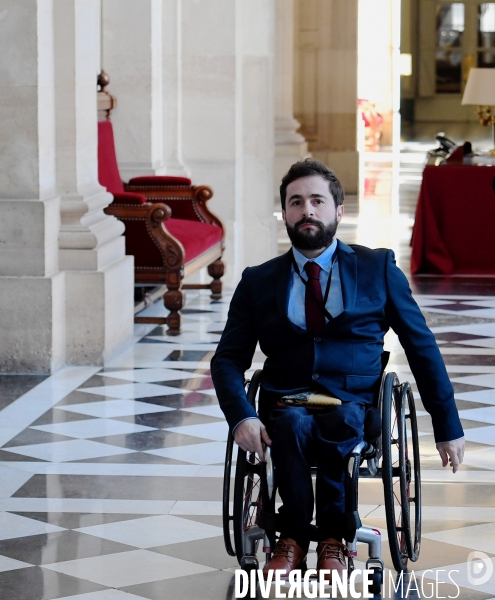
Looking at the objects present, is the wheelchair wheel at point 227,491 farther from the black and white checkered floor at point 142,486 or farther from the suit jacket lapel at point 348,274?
the suit jacket lapel at point 348,274

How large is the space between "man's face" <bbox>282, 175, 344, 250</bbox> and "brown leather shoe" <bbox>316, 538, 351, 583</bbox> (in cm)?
77

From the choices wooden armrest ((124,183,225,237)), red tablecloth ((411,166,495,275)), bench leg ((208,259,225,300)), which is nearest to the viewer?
wooden armrest ((124,183,225,237))

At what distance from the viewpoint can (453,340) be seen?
7203 millimetres

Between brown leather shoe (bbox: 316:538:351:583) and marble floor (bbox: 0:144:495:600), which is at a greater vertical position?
brown leather shoe (bbox: 316:538:351:583)

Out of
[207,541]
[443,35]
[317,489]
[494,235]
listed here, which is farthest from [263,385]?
[443,35]

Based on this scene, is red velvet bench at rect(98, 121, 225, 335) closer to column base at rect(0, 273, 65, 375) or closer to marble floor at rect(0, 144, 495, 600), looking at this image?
marble floor at rect(0, 144, 495, 600)

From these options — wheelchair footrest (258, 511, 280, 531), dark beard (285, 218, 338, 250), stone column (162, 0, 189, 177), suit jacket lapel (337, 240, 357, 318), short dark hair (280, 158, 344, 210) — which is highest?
stone column (162, 0, 189, 177)

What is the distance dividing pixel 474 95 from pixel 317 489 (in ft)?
26.0

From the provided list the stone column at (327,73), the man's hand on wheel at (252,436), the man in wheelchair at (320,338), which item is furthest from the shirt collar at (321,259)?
the stone column at (327,73)

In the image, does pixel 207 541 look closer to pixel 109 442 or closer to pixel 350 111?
pixel 109 442

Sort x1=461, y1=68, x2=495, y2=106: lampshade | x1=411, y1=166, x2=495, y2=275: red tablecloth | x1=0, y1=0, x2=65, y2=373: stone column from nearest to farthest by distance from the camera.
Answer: x1=0, y1=0, x2=65, y2=373: stone column < x1=411, y1=166, x2=495, y2=275: red tablecloth < x1=461, y1=68, x2=495, y2=106: lampshade

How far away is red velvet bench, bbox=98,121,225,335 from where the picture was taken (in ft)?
24.0

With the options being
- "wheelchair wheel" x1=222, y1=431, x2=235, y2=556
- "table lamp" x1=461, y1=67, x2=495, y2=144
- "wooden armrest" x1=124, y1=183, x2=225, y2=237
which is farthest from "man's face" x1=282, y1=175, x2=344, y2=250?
"table lamp" x1=461, y1=67, x2=495, y2=144

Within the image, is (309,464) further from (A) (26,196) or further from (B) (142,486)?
(A) (26,196)
